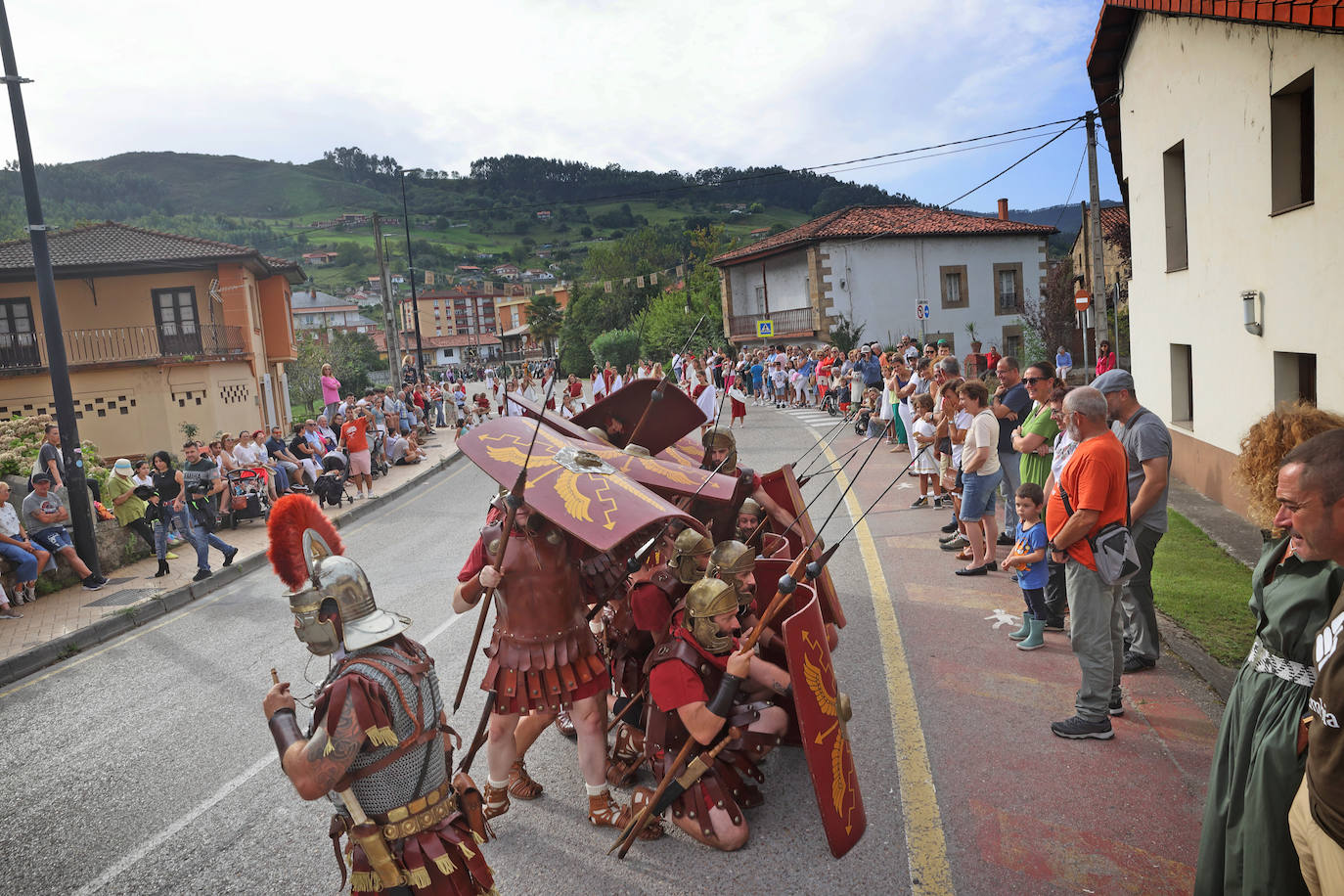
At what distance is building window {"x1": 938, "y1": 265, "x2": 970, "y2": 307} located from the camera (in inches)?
1655

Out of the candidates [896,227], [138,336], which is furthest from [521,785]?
[896,227]

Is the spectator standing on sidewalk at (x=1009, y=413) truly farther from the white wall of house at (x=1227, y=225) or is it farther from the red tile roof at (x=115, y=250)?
the red tile roof at (x=115, y=250)

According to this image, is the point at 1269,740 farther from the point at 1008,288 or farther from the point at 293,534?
the point at 1008,288

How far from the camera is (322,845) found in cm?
431

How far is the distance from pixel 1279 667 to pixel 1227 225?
29.3ft

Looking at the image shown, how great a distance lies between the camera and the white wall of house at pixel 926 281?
40625 millimetres

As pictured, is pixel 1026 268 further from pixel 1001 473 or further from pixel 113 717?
pixel 113 717

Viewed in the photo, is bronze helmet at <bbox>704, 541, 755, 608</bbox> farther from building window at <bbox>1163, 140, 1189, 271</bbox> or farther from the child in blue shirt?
building window at <bbox>1163, 140, 1189, 271</bbox>

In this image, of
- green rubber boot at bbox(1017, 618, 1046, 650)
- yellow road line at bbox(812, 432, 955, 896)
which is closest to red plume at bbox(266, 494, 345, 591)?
yellow road line at bbox(812, 432, 955, 896)

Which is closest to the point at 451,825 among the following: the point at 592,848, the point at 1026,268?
the point at 592,848

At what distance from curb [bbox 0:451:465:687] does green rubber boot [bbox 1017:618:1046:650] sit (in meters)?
8.65

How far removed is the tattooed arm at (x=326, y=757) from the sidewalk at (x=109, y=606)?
7.18 metres

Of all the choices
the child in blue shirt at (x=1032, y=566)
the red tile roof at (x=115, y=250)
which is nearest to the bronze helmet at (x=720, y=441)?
the child in blue shirt at (x=1032, y=566)

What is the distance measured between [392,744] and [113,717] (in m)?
5.13
